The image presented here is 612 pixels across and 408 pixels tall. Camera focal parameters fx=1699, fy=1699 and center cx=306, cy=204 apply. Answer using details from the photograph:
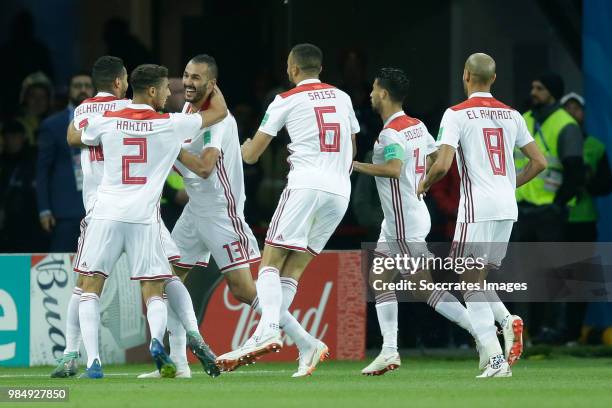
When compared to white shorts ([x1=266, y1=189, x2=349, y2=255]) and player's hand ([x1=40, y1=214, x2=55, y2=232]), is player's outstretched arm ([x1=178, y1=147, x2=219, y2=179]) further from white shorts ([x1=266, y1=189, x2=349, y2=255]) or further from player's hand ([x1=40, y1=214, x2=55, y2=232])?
player's hand ([x1=40, y1=214, x2=55, y2=232])

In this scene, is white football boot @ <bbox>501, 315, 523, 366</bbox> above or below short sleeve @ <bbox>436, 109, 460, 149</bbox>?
below

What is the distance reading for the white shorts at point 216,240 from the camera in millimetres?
11695

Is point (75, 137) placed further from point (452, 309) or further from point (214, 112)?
point (452, 309)

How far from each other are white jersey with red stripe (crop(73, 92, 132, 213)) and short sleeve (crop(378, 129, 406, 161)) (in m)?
1.79

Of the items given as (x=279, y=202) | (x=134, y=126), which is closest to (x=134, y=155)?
(x=134, y=126)

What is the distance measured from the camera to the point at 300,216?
11.4m

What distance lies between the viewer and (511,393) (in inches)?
392

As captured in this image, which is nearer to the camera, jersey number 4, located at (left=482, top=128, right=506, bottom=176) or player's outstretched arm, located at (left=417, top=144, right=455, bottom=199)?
player's outstretched arm, located at (left=417, top=144, right=455, bottom=199)

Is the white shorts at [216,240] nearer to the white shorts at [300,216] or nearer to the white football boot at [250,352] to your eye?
the white shorts at [300,216]

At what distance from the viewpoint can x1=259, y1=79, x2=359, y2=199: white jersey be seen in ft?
37.4

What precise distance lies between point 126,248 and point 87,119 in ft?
3.20

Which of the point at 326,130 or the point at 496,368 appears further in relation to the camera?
the point at 326,130

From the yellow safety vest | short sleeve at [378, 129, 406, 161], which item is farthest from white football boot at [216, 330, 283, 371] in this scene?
the yellow safety vest

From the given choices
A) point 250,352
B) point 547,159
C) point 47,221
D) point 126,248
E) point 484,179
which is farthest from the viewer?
point 547,159
